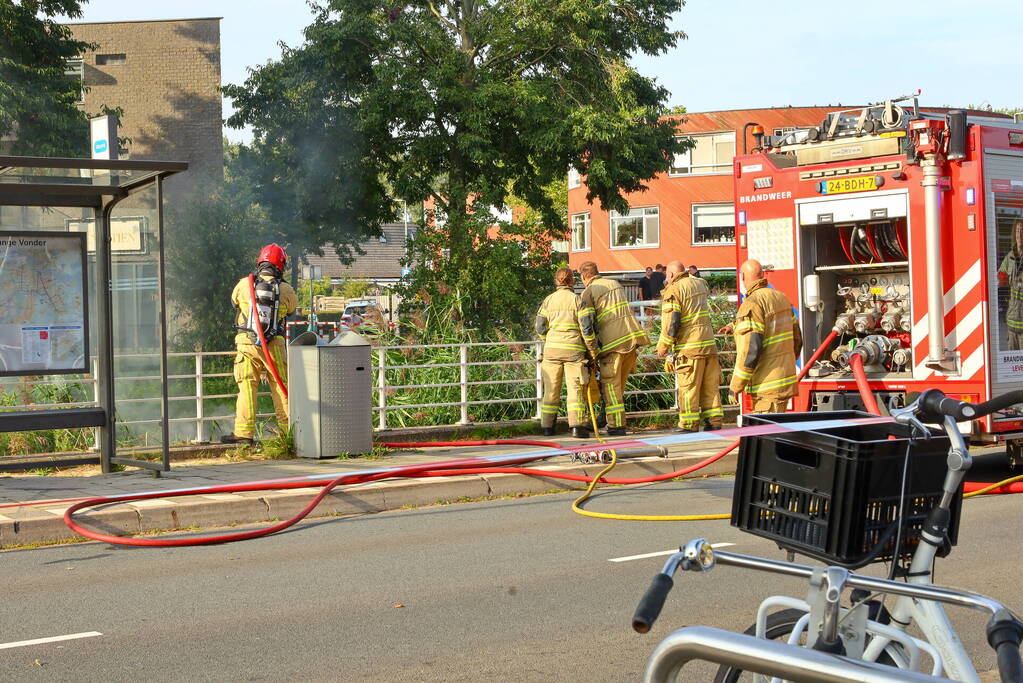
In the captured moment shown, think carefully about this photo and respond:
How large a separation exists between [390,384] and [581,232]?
37026 millimetres

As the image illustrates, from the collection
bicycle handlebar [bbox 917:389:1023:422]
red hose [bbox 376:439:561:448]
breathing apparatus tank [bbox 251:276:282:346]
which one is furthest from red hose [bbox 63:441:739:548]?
bicycle handlebar [bbox 917:389:1023:422]

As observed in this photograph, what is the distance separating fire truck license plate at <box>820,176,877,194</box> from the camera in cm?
1095

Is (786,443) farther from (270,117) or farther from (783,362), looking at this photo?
→ (270,117)

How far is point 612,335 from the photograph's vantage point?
43.5 ft

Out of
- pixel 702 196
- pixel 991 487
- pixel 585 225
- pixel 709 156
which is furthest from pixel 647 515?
pixel 585 225

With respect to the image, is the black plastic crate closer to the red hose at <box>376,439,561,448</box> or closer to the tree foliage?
the red hose at <box>376,439,561,448</box>

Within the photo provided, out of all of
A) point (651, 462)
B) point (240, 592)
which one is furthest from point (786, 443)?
point (651, 462)

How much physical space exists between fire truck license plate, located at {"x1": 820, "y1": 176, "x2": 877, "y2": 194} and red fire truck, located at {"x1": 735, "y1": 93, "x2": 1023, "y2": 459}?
10 mm

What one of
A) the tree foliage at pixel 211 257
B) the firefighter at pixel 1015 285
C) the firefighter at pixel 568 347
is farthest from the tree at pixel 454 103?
the firefighter at pixel 1015 285

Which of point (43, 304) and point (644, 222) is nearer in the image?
point (43, 304)

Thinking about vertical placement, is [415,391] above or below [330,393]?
below

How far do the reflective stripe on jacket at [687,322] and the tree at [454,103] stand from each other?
32.7 feet

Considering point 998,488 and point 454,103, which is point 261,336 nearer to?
point 998,488

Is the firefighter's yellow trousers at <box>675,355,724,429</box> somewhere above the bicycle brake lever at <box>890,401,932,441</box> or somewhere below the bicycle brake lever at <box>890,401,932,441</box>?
below
